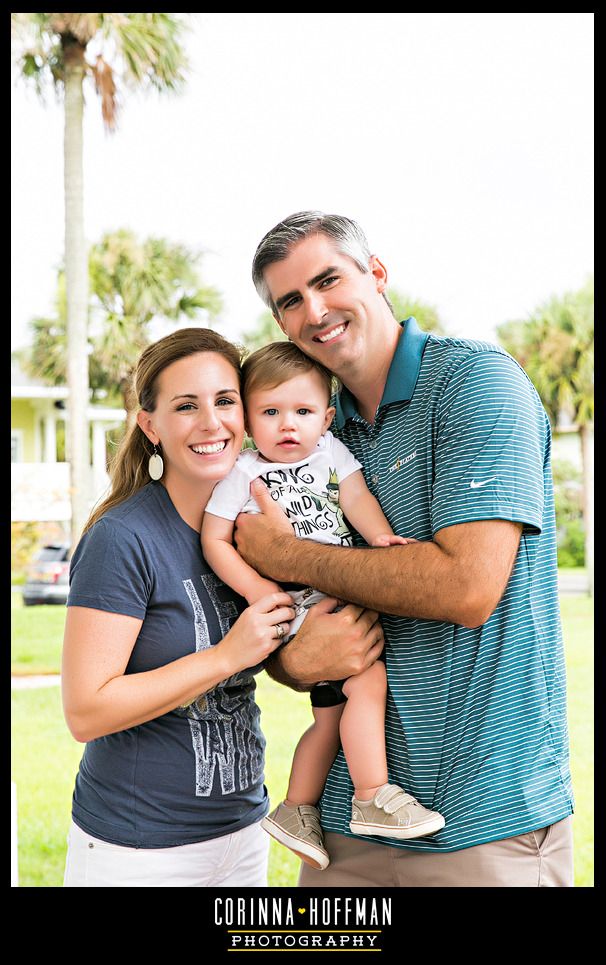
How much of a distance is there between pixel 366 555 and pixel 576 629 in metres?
11.7

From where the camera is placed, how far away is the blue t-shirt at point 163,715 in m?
2.38

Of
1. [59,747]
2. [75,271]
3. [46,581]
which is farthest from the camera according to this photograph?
[46,581]

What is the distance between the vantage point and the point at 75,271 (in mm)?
11797

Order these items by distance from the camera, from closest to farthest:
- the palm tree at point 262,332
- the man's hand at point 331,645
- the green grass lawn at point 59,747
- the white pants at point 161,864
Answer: the man's hand at point 331,645
the white pants at point 161,864
the green grass lawn at point 59,747
the palm tree at point 262,332

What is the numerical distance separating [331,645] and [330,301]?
2.74ft

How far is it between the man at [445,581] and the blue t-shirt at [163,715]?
0.57 ft

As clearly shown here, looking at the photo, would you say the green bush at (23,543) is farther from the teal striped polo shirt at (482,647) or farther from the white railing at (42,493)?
the teal striped polo shirt at (482,647)

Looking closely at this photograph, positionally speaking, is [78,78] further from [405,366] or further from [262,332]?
[405,366]

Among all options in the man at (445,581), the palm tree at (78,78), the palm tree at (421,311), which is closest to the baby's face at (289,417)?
the man at (445,581)

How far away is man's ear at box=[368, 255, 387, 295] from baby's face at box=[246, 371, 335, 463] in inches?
11.2

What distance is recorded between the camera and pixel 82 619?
2324 mm

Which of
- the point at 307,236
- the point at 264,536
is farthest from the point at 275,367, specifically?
the point at 264,536
